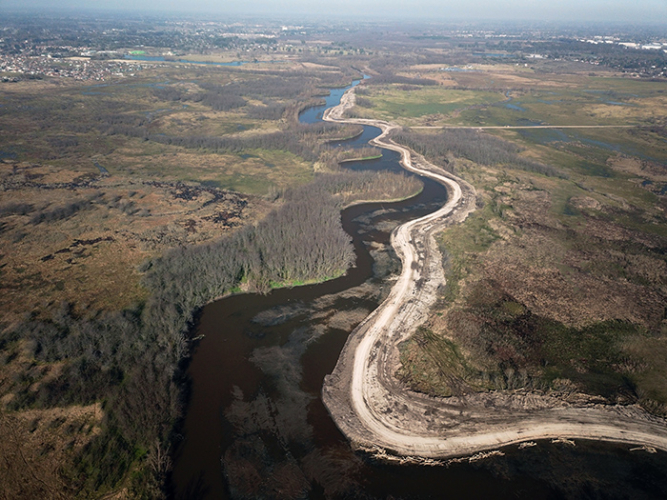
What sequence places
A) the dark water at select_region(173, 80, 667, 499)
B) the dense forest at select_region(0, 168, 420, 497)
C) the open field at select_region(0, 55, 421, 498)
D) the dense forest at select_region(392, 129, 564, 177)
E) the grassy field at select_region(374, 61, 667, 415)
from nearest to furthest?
the dark water at select_region(173, 80, 667, 499), the dense forest at select_region(0, 168, 420, 497), the open field at select_region(0, 55, 421, 498), the grassy field at select_region(374, 61, 667, 415), the dense forest at select_region(392, 129, 564, 177)

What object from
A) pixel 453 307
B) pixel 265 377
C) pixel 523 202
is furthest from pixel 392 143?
pixel 265 377

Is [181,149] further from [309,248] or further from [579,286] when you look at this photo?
[579,286]

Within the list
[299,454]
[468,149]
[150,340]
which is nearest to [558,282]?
[299,454]

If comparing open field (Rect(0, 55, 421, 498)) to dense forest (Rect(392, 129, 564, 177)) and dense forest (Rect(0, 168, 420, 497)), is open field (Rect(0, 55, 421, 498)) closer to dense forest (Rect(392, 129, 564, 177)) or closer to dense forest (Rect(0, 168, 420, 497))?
dense forest (Rect(0, 168, 420, 497))

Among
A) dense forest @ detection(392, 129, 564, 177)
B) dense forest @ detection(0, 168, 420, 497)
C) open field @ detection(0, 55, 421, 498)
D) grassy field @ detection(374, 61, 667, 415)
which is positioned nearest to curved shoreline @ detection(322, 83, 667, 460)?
grassy field @ detection(374, 61, 667, 415)

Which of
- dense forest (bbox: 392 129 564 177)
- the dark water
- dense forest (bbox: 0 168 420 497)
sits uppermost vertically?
dense forest (bbox: 392 129 564 177)

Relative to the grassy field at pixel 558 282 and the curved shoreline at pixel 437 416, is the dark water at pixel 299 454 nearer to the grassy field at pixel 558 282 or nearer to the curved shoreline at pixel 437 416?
the curved shoreline at pixel 437 416


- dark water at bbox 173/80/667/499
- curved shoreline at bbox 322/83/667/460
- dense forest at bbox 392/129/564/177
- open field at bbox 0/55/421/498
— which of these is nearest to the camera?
dark water at bbox 173/80/667/499

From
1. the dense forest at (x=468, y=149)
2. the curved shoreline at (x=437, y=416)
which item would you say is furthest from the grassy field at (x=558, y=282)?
the dense forest at (x=468, y=149)
